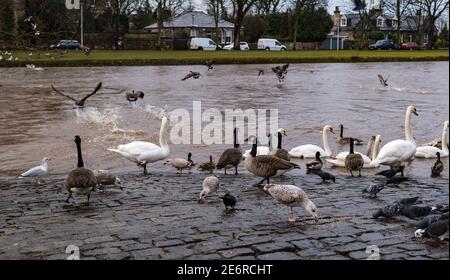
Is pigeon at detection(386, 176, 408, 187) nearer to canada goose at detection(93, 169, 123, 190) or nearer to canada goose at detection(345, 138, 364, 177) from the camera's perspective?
canada goose at detection(345, 138, 364, 177)

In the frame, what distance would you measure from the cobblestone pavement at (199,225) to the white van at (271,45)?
228 ft

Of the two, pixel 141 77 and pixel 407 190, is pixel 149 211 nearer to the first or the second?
pixel 407 190

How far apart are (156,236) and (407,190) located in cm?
425

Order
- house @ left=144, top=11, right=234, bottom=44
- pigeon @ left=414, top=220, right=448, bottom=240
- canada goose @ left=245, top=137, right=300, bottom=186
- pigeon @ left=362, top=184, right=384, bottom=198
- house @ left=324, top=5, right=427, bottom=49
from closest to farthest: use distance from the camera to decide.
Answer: pigeon @ left=414, top=220, right=448, bottom=240
pigeon @ left=362, top=184, right=384, bottom=198
canada goose @ left=245, top=137, right=300, bottom=186
house @ left=324, top=5, right=427, bottom=49
house @ left=144, top=11, right=234, bottom=44

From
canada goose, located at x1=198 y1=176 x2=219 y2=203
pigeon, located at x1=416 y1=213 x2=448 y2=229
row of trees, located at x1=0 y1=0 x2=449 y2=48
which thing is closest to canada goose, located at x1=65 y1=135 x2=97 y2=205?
canada goose, located at x1=198 y1=176 x2=219 y2=203

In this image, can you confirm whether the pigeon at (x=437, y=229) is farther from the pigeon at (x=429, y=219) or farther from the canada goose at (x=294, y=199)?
the canada goose at (x=294, y=199)

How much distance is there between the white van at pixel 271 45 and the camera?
78.4 metres

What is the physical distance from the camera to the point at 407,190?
919 centimetres

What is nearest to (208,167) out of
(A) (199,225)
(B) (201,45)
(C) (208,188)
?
(C) (208,188)

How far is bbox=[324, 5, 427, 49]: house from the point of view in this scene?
87.8 m

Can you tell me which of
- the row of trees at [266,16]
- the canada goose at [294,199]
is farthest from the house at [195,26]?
the canada goose at [294,199]

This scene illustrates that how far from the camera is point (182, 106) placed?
22.5m

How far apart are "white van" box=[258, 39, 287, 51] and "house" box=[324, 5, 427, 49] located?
38.5 feet

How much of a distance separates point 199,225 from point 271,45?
73231mm
